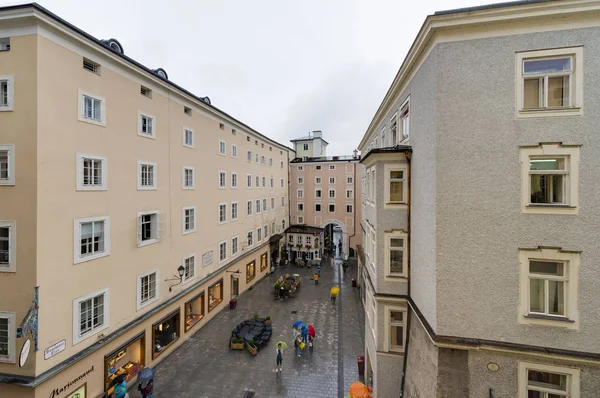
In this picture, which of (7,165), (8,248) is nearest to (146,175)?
(7,165)

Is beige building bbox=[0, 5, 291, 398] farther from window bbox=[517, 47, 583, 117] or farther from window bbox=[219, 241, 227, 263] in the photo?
window bbox=[517, 47, 583, 117]

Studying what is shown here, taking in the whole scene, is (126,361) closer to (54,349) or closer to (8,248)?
(54,349)

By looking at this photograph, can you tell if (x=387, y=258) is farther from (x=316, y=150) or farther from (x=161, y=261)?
(x=316, y=150)

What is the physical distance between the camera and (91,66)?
36.4ft

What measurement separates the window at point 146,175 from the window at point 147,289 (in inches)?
190

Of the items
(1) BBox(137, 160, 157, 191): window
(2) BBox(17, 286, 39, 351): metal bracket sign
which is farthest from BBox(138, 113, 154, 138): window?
(2) BBox(17, 286, 39, 351): metal bracket sign

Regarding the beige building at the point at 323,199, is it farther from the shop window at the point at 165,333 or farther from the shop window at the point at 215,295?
the shop window at the point at 165,333

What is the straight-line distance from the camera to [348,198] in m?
39.3

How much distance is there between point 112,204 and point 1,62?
243 inches

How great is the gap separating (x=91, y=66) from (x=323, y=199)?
3279 cm

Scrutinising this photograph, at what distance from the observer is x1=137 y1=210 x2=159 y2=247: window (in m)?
13.1

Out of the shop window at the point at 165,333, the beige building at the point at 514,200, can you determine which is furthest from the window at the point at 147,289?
the beige building at the point at 514,200

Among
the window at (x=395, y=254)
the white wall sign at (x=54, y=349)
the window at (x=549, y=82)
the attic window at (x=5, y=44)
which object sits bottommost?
the white wall sign at (x=54, y=349)

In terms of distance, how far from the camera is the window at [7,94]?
29.2ft
